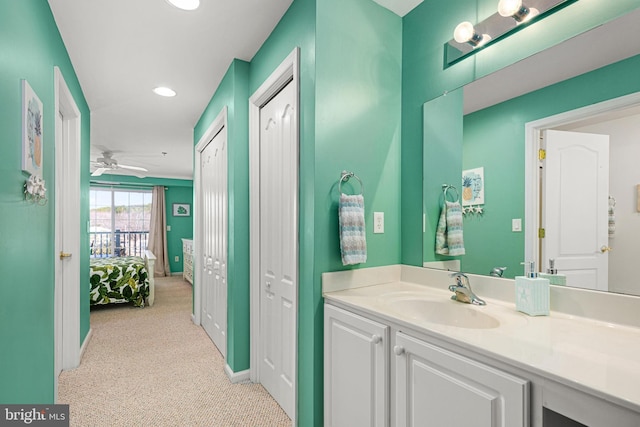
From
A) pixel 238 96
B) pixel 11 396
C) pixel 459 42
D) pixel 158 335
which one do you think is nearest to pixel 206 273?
pixel 158 335

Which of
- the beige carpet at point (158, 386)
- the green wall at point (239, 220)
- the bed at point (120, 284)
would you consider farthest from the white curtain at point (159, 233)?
the green wall at point (239, 220)

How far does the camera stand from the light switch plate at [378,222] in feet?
5.83

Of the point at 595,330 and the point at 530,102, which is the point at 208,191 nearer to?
the point at 530,102

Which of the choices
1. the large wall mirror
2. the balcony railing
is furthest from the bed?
the large wall mirror

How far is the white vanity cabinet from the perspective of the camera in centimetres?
84

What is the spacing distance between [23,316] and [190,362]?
162cm

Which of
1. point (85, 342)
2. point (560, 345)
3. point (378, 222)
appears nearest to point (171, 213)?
point (85, 342)

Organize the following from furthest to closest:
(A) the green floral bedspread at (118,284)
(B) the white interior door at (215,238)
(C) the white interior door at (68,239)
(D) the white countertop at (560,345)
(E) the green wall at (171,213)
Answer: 1. (E) the green wall at (171,213)
2. (A) the green floral bedspread at (118,284)
3. (B) the white interior door at (215,238)
4. (C) the white interior door at (68,239)
5. (D) the white countertop at (560,345)

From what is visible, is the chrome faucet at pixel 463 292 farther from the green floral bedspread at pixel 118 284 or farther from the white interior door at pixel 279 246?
the green floral bedspread at pixel 118 284

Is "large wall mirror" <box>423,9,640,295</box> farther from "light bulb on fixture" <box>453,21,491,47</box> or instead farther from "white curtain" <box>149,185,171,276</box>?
"white curtain" <box>149,185,171,276</box>

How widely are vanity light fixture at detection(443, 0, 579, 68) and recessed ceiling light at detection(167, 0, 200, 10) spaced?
1401mm

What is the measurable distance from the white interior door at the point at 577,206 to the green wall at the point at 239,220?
6.17 ft

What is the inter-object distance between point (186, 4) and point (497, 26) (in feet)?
5.33

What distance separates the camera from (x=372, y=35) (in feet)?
5.84
